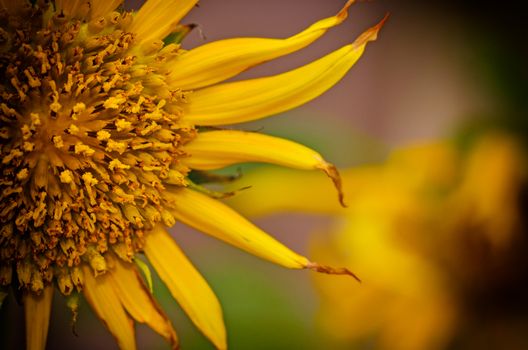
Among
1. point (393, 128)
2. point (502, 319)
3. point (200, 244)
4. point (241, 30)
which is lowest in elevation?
point (502, 319)

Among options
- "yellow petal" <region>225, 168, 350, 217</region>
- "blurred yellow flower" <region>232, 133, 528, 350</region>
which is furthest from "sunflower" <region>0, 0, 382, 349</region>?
"blurred yellow flower" <region>232, 133, 528, 350</region>

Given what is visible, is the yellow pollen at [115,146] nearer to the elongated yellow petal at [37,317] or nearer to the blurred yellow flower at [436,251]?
the elongated yellow petal at [37,317]

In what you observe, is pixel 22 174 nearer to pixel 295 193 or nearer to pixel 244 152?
pixel 244 152

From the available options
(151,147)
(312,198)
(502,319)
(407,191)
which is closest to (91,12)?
(151,147)

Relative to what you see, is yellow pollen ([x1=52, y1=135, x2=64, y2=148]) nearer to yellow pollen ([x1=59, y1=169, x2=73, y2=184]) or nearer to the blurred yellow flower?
yellow pollen ([x1=59, y1=169, x2=73, y2=184])

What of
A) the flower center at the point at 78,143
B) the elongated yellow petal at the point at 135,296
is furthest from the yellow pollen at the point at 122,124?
the elongated yellow petal at the point at 135,296

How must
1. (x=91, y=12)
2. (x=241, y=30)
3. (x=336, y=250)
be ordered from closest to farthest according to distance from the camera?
(x=91, y=12)
(x=241, y=30)
(x=336, y=250)

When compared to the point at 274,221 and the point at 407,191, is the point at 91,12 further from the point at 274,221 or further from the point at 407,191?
the point at 407,191
